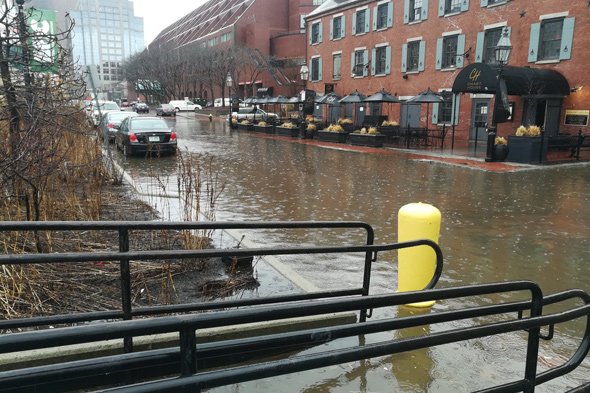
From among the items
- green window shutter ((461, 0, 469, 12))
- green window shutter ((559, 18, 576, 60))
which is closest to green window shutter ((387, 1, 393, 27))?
green window shutter ((461, 0, 469, 12))

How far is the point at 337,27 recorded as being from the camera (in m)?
38.2

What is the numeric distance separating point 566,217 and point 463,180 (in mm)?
4350

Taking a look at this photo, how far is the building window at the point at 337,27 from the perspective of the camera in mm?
37484

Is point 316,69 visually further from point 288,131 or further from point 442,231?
point 442,231

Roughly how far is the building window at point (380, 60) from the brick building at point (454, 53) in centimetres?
9

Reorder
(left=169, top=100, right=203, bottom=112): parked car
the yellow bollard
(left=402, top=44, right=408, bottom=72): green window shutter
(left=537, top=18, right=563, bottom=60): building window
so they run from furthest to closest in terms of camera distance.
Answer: (left=169, top=100, right=203, bottom=112): parked car
(left=402, top=44, right=408, bottom=72): green window shutter
(left=537, top=18, right=563, bottom=60): building window
the yellow bollard

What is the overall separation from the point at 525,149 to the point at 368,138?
774 centimetres

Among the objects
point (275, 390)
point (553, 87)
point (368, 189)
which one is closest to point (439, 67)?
point (553, 87)

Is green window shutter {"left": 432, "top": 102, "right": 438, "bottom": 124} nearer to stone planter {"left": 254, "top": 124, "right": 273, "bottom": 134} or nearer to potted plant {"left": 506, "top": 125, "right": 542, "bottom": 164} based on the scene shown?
stone planter {"left": 254, "top": 124, "right": 273, "bottom": 134}

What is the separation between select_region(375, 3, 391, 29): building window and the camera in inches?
1286

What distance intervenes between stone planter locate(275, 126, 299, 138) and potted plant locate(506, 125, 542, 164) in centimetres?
1400


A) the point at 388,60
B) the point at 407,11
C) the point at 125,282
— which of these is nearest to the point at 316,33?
the point at 388,60

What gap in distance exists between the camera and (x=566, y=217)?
9.16 m

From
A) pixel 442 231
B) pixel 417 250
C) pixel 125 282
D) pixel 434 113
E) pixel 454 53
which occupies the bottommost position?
pixel 442 231
